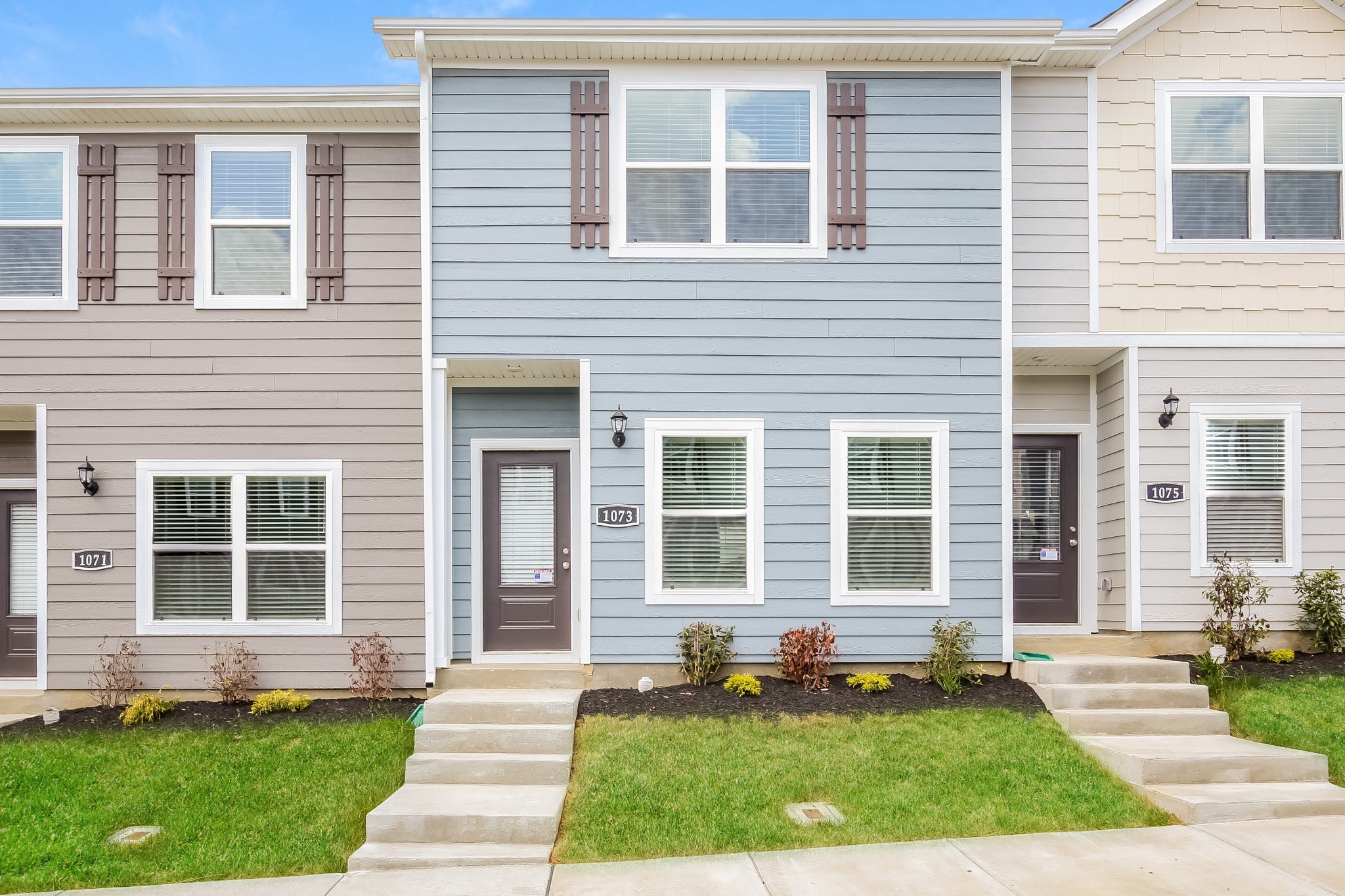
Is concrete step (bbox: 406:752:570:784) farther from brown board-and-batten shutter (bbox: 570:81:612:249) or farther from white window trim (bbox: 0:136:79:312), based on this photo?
white window trim (bbox: 0:136:79:312)

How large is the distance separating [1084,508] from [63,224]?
970 cm

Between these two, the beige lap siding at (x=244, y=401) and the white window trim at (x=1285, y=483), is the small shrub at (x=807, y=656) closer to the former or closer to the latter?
the beige lap siding at (x=244, y=401)

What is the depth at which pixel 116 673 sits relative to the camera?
7598 millimetres

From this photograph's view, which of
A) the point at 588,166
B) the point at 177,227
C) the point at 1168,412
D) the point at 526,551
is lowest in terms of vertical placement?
the point at 526,551

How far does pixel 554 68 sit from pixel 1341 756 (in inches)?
307

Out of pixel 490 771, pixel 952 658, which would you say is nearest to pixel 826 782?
pixel 952 658

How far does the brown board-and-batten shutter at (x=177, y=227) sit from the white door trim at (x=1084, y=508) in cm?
770

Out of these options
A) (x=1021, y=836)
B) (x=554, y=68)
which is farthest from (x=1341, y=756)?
(x=554, y=68)

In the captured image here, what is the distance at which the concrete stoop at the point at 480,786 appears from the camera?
5195 millimetres

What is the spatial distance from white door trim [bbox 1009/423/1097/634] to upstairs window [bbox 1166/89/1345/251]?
75.8 inches

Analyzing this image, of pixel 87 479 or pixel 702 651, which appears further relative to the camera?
pixel 87 479

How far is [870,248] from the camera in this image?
7.53 metres

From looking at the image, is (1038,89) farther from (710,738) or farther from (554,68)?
(710,738)

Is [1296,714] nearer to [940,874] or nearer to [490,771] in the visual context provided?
[940,874]
